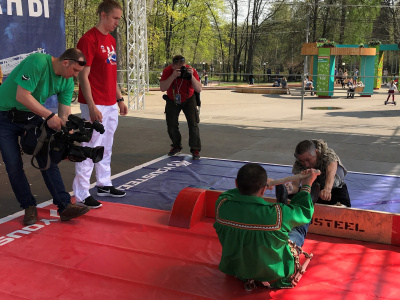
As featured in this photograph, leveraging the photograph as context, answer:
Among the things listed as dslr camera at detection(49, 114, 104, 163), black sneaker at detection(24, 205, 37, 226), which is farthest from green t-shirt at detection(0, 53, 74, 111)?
black sneaker at detection(24, 205, 37, 226)

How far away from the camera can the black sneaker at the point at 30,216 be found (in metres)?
4.06

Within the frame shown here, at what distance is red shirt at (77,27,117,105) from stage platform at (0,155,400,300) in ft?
3.83

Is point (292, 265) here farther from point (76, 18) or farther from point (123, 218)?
point (76, 18)

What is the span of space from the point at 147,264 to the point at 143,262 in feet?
0.15

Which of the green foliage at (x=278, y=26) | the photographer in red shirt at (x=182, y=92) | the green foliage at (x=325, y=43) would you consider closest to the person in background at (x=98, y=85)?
the photographer in red shirt at (x=182, y=92)

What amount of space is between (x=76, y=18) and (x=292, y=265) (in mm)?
34821

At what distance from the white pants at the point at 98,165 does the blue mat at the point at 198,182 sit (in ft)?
1.11

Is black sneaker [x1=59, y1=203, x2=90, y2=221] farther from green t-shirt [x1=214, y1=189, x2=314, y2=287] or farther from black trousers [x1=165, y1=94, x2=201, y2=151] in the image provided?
black trousers [x1=165, y1=94, x2=201, y2=151]

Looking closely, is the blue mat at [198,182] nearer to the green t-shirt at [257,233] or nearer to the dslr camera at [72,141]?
the dslr camera at [72,141]

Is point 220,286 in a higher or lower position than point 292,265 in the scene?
lower

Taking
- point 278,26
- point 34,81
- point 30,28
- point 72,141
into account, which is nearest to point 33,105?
point 34,81

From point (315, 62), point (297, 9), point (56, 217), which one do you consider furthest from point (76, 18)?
point (56, 217)

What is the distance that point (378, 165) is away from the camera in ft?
22.1

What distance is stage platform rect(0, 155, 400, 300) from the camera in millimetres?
2822
